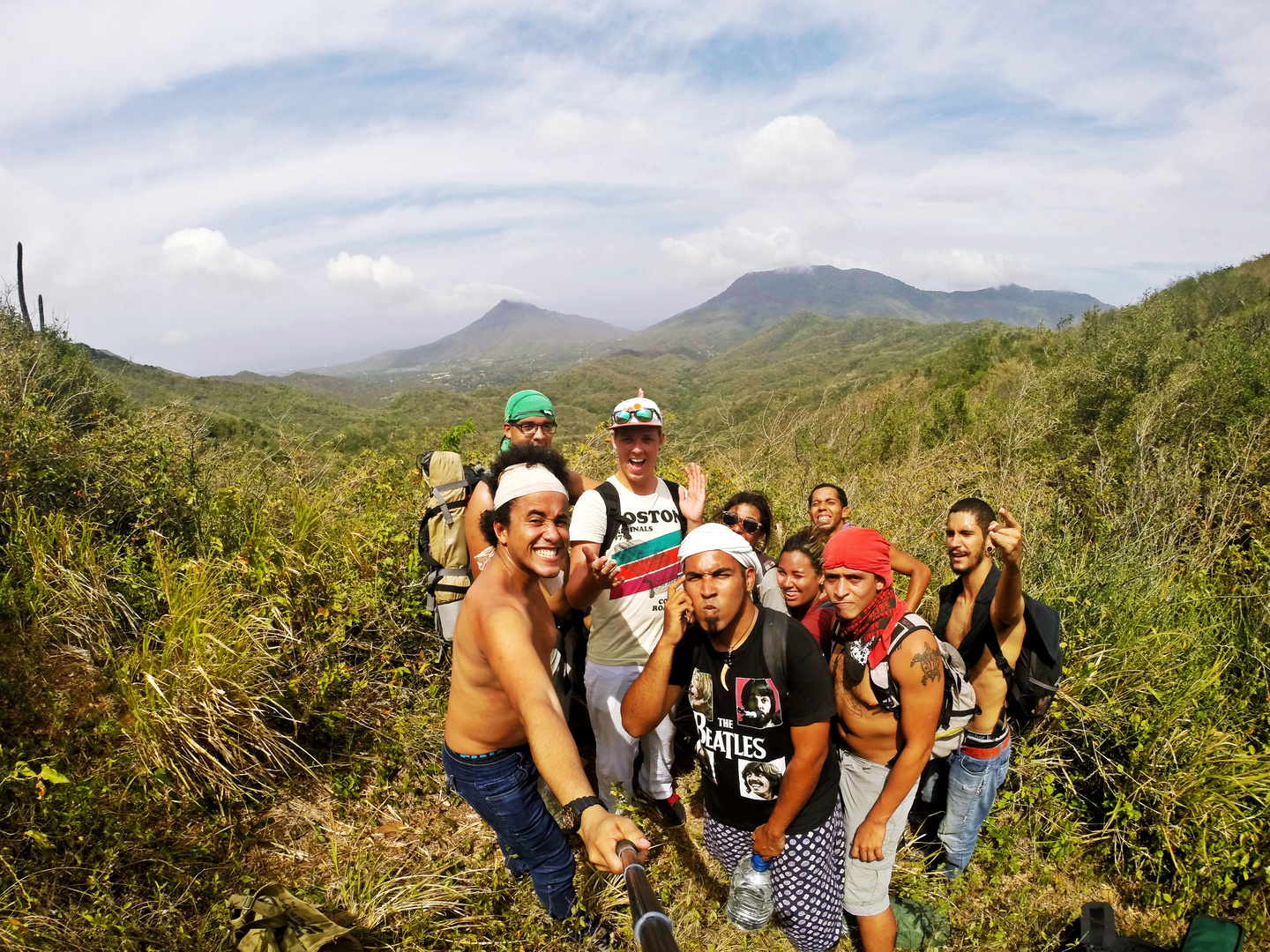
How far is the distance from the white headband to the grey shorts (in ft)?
5.49

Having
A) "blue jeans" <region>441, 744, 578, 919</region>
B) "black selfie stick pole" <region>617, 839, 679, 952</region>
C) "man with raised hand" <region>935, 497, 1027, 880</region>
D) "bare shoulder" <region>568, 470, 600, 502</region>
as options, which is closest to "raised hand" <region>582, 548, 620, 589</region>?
"bare shoulder" <region>568, 470, 600, 502</region>

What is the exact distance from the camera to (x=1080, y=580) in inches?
168

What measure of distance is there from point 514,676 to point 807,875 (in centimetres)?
148

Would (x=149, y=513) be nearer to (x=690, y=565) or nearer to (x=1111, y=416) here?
(x=690, y=565)

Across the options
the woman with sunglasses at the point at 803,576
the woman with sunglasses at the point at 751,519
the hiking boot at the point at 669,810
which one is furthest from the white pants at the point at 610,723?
the woman with sunglasses at the point at 751,519

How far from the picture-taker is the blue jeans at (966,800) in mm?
2967

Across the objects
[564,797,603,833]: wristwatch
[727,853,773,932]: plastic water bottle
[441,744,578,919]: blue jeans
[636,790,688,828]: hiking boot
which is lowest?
[636,790,688,828]: hiking boot

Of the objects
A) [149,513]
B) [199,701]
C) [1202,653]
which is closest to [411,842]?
[199,701]

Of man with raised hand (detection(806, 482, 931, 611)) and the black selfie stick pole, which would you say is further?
man with raised hand (detection(806, 482, 931, 611))

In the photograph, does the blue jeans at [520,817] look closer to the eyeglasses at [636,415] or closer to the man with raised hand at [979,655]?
the eyeglasses at [636,415]

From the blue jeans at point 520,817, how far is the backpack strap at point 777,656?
1016 mm

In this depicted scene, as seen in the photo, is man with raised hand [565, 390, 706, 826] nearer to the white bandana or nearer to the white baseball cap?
the white baseball cap

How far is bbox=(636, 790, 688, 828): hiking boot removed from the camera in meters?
3.56

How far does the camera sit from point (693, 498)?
342 centimetres
